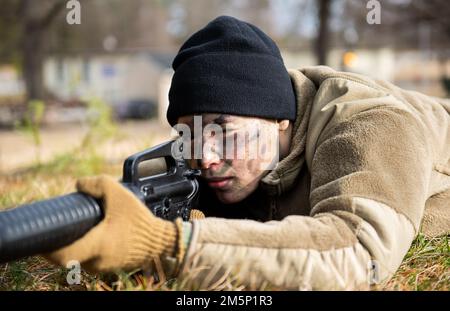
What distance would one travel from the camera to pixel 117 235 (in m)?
1.67

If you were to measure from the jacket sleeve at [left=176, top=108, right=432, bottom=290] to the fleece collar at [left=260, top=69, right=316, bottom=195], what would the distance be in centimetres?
26

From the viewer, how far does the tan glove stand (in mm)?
1663

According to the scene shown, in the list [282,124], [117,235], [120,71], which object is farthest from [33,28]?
[120,71]

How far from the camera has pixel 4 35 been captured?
1254 inches

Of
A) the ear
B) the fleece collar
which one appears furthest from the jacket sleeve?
the ear

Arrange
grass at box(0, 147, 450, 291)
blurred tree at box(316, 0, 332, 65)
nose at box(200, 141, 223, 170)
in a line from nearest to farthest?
grass at box(0, 147, 450, 291), nose at box(200, 141, 223, 170), blurred tree at box(316, 0, 332, 65)

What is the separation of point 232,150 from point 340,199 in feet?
1.83

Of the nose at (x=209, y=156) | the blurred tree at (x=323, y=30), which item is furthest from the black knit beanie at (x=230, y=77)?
the blurred tree at (x=323, y=30)

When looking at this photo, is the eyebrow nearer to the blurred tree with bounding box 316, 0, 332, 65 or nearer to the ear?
the ear

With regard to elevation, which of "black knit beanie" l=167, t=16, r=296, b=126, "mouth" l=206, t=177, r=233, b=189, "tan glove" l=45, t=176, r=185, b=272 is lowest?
"mouth" l=206, t=177, r=233, b=189

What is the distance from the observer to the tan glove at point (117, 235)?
166 centimetres

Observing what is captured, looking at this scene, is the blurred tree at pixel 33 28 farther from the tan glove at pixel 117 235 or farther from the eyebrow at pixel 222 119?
the tan glove at pixel 117 235

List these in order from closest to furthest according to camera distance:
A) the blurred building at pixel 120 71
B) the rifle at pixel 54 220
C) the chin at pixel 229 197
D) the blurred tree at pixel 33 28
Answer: the rifle at pixel 54 220, the chin at pixel 229 197, the blurred tree at pixel 33 28, the blurred building at pixel 120 71
